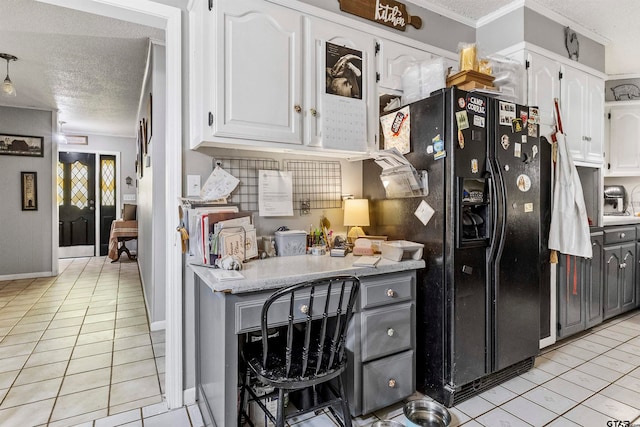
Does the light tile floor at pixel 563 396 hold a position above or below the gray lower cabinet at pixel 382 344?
below

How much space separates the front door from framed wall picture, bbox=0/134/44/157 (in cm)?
197

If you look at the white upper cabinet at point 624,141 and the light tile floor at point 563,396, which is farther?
the white upper cabinet at point 624,141

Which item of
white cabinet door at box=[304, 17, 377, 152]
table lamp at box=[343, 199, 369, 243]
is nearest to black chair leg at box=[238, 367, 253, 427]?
table lamp at box=[343, 199, 369, 243]

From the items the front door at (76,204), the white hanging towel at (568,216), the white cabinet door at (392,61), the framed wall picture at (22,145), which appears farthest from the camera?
Answer: the front door at (76,204)

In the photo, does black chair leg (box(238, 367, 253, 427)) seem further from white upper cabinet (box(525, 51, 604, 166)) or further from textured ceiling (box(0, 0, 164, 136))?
textured ceiling (box(0, 0, 164, 136))

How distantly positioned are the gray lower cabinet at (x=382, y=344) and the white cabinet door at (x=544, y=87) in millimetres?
1816

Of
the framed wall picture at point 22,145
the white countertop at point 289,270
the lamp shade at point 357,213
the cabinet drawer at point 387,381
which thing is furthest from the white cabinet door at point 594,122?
the framed wall picture at point 22,145

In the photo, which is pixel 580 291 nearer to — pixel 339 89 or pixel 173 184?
pixel 339 89

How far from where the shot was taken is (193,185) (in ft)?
6.68

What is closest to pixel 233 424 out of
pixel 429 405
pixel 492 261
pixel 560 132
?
pixel 429 405

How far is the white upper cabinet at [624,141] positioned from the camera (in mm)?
4027

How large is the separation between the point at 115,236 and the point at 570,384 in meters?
6.78

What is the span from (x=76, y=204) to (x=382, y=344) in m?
7.56

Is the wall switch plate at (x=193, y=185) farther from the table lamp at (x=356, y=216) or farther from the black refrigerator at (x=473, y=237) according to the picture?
the black refrigerator at (x=473, y=237)
